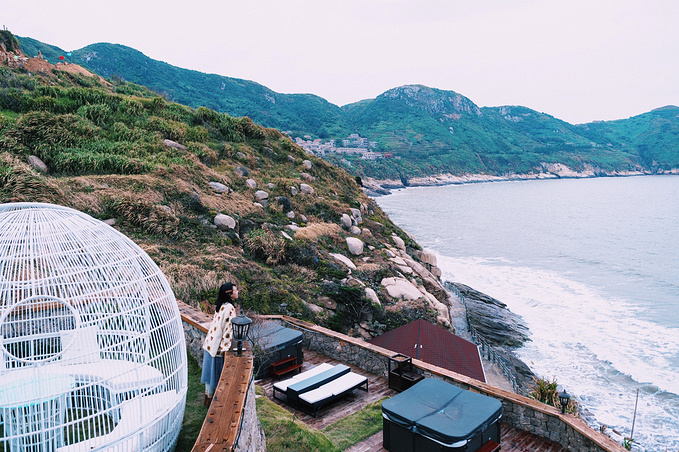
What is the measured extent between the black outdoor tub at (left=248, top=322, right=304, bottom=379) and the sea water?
10.0 m

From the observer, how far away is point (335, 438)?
651 cm

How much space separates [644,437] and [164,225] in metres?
16.1

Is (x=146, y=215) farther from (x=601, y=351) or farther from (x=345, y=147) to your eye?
(x=345, y=147)

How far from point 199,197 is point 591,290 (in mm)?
25367

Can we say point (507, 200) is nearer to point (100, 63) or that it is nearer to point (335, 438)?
point (335, 438)

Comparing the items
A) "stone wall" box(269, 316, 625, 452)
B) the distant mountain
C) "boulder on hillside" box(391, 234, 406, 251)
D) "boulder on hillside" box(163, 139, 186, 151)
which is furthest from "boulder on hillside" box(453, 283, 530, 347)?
the distant mountain

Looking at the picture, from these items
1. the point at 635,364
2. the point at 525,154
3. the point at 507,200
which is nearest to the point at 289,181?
the point at 635,364

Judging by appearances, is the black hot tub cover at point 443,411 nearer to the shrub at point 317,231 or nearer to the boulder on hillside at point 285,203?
the shrub at point 317,231

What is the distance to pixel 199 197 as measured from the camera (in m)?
15.9

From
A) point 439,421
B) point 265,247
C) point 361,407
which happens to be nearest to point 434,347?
point 361,407

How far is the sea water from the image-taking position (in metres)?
14.8

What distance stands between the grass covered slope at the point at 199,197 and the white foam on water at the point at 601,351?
6.45m

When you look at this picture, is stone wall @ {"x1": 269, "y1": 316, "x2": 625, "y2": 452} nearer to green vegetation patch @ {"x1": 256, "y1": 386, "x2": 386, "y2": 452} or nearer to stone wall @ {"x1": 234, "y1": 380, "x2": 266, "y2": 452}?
green vegetation patch @ {"x1": 256, "y1": 386, "x2": 386, "y2": 452}

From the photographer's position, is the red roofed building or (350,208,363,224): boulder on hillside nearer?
the red roofed building
